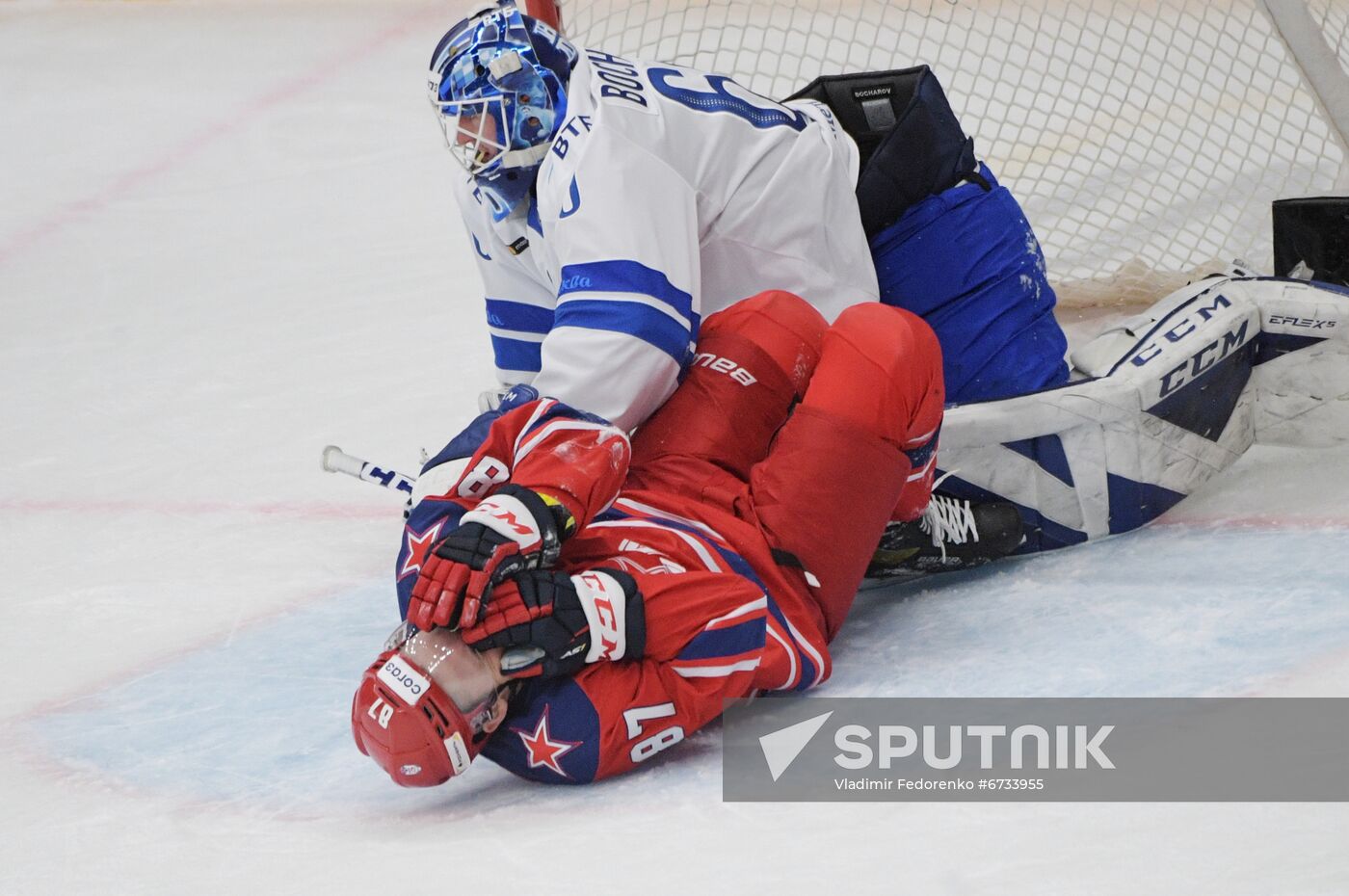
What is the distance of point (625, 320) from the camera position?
2109 millimetres

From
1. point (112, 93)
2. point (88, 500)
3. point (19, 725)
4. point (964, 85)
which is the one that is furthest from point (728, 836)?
point (112, 93)

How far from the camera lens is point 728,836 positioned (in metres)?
1.69

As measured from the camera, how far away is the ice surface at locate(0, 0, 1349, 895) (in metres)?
1.65

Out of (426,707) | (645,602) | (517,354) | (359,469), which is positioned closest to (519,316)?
(517,354)

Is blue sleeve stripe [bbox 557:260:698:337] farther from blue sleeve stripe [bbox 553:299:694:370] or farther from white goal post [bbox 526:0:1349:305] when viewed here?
white goal post [bbox 526:0:1349:305]

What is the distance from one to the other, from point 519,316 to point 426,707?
3.30 feet

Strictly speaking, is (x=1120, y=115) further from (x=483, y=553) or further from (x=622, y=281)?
(x=483, y=553)

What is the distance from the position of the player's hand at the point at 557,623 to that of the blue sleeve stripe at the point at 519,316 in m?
0.83

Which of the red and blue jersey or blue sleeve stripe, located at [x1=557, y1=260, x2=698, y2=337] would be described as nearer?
the red and blue jersey

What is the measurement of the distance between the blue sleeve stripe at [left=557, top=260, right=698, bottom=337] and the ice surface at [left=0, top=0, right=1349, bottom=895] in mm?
539

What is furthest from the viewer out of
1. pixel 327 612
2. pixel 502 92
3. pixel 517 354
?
pixel 517 354

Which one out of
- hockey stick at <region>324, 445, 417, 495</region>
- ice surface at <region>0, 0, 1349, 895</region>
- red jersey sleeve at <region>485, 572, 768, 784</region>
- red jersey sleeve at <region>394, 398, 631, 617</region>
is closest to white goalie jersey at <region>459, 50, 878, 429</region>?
red jersey sleeve at <region>394, 398, 631, 617</region>

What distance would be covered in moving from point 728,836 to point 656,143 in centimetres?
102

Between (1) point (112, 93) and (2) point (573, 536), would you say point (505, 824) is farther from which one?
(1) point (112, 93)
